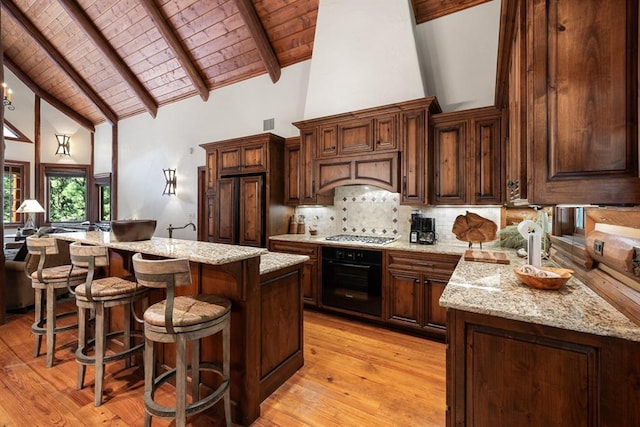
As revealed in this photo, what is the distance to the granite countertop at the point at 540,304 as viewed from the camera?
1018mm

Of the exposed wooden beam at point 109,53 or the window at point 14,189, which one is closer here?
the exposed wooden beam at point 109,53

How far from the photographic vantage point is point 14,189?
6.85 meters

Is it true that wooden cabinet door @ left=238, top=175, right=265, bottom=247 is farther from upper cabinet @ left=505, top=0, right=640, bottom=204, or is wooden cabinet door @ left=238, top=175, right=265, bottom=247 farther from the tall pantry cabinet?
upper cabinet @ left=505, top=0, right=640, bottom=204

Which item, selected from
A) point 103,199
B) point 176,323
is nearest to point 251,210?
point 176,323

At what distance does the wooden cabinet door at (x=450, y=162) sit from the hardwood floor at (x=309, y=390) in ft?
5.11

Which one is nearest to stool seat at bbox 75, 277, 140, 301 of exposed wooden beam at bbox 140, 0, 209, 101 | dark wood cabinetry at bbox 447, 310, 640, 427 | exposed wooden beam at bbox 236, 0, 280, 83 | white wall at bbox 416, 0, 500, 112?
dark wood cabinetry at bbox 447, 310, 640, 427

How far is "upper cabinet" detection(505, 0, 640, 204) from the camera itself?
101cm

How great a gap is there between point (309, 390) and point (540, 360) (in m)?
1.51

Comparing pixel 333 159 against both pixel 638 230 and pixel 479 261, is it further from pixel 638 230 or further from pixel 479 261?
pixel 638 230

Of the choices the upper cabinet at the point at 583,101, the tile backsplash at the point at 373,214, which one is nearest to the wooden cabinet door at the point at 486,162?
the tile backsplash at the point at 373,214

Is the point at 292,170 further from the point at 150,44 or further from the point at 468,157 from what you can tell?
the point at 150,44

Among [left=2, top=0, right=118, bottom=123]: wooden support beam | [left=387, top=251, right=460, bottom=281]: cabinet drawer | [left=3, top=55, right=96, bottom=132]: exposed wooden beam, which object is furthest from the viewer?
[left=3, top=55, right=96, bottom=132]: exposed wooden beam

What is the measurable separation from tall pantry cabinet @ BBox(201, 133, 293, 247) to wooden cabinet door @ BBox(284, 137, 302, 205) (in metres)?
0.08

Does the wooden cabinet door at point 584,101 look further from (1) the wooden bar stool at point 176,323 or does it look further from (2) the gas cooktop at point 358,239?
(2) the gas cooktop at point 358,239
